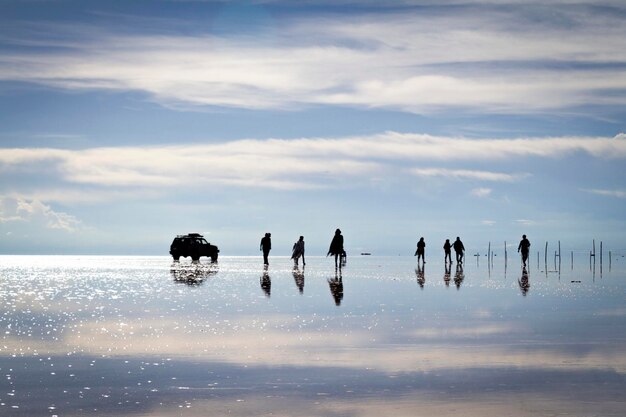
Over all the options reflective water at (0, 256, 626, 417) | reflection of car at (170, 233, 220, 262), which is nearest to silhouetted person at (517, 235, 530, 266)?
reflection of car at (170, 233, 220, 262)

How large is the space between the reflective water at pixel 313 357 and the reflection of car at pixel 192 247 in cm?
4562

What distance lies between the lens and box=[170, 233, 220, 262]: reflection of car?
229 feet

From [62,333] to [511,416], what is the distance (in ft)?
31.5

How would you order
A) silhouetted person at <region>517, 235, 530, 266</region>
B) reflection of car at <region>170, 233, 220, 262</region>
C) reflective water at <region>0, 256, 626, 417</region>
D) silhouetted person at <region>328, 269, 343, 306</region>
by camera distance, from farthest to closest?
reflection of car at <region>170, 233, 220, 262</region> < silhouetted person at <region>517, 235, 530, 266</region> < silhouetted person at <region>328, 269, 343, 306</region> < reflective water at <region>0, 256, 626, 417</region>

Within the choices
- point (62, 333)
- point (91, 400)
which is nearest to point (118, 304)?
point (62, 333)

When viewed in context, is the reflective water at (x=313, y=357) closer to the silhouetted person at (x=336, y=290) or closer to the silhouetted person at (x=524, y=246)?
the silhouetted person at (x=336, y=290)

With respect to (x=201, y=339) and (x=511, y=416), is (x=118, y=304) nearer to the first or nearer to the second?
(x=201, y=339)

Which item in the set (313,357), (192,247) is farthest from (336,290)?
(192,247)

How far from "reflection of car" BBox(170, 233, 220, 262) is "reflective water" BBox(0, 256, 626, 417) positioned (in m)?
45.6

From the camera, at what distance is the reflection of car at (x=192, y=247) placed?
6969cm

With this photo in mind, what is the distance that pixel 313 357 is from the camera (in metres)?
12.5

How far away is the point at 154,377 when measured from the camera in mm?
10742

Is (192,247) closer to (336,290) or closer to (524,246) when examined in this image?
(524,246)

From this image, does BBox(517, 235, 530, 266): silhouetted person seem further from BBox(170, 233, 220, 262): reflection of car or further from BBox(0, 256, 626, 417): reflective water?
BBox(0, 256, 626, 417): reflective water
